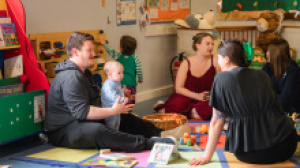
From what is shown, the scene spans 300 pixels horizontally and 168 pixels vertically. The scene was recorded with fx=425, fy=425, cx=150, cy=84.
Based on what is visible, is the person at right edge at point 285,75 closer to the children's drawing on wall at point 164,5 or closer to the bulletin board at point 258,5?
the children's drawing on wall at point 164,5

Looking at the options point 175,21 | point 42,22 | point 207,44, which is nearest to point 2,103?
point 42,22

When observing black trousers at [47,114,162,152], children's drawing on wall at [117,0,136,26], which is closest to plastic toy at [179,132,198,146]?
black trousers at [47,114,162,152]

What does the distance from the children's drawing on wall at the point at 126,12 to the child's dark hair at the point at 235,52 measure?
2377mm

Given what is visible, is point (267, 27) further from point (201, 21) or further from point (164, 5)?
point (164, 5)

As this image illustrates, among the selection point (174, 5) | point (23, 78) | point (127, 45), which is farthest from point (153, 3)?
point (23, 78)

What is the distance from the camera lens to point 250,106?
2.46m

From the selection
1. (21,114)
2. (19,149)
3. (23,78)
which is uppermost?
(23,78)

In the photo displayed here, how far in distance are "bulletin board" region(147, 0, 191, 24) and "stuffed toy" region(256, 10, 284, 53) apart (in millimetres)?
1088

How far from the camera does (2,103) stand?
291 centimetres

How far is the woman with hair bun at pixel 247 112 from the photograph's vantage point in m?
2.46

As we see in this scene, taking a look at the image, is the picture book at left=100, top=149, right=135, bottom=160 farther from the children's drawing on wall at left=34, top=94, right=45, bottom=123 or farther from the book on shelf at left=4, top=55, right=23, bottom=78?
the book on shelf at left=4, top=55, right=23, bottom=78

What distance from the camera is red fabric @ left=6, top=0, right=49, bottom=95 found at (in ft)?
10.7

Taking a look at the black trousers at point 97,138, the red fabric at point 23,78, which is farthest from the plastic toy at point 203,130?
the red fabric at point 23,78

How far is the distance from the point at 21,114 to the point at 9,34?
24.8 inches
